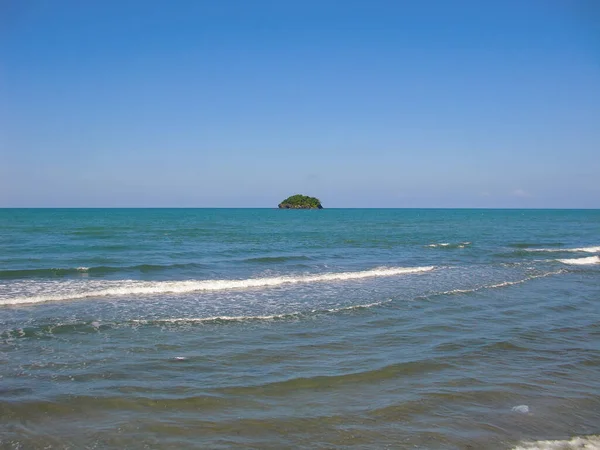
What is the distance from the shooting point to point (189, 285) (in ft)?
66.0

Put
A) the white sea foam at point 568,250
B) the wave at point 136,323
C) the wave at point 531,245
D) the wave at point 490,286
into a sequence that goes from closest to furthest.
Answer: the wave at point 136,323 → the wave at point 490,286 → the white sea foam at point 568,250 → the wave at point 531,245

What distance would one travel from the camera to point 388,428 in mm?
7094

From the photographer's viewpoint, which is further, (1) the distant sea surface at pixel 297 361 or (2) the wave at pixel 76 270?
(2) the wave at pixel 76 270

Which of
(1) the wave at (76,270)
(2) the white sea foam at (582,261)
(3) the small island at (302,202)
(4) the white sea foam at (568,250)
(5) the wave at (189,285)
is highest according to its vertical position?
(3) the small island at (302,202)

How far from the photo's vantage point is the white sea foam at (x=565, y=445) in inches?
255

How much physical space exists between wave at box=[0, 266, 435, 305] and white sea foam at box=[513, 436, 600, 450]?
14.6 m

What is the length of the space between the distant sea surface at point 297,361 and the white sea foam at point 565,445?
0.10 feet

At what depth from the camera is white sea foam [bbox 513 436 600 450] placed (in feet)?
21.3

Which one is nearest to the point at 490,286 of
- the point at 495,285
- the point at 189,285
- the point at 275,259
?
the point at 495,285

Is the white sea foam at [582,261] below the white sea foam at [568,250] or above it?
below

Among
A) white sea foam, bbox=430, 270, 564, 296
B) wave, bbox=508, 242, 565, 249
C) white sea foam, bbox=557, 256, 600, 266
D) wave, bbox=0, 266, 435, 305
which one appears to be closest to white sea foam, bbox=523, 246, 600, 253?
wave, bbox=508, 242, 565, 249

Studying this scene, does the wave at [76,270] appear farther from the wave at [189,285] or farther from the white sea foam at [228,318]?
the white sea foam at [228,318]

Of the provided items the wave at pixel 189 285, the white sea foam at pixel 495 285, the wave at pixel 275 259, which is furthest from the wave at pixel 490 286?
the wave at pixel 275 259

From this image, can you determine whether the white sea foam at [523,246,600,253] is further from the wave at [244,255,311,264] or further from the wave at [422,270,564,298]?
the wave at [244,255,311,264]
